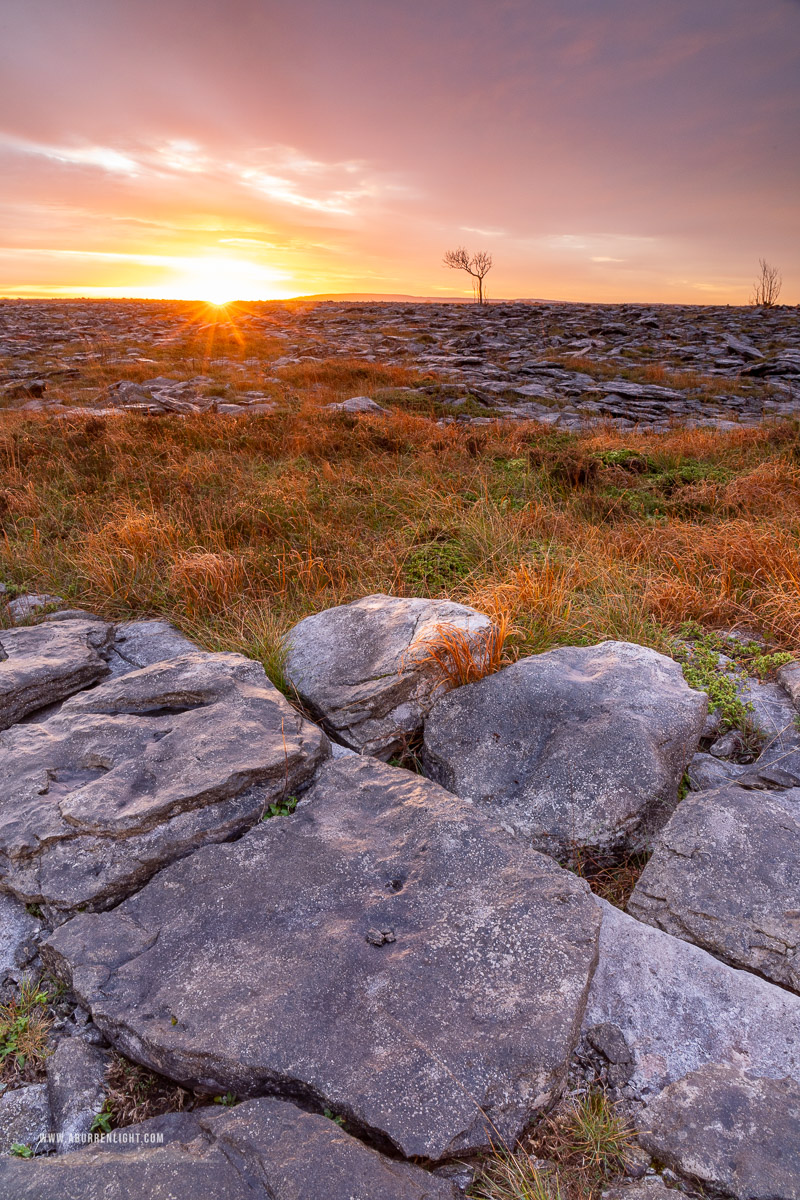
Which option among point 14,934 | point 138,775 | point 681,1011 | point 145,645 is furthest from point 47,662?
point 681,1011

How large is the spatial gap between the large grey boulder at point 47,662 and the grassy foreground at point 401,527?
0.63 meters

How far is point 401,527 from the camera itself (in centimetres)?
609

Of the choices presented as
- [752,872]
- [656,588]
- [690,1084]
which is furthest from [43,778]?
[656,588]

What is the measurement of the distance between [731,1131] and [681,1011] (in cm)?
36

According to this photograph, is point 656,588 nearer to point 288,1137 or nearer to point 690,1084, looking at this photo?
point 690,1084

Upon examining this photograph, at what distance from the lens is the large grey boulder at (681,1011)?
6.13 ft

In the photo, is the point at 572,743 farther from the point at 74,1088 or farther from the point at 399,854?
the point at 74,1088

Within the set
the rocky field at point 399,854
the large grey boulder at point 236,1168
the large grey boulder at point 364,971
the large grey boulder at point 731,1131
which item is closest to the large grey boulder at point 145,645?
the rocky field at point 399,854

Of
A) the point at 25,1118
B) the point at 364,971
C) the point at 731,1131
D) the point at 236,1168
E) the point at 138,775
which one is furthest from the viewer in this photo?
the point at 138,775

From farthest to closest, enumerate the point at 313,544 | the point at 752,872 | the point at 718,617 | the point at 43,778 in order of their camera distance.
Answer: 1. the point at 313,544
2. the point at 718,617
3. the point at 43,778
4. the point at 752,872

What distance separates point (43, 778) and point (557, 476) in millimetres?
6330

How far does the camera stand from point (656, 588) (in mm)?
4668

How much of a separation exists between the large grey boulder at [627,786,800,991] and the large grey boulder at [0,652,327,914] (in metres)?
1.55

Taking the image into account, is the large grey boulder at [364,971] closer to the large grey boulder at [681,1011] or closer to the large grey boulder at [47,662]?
the large grey boulder at [681,1011]
